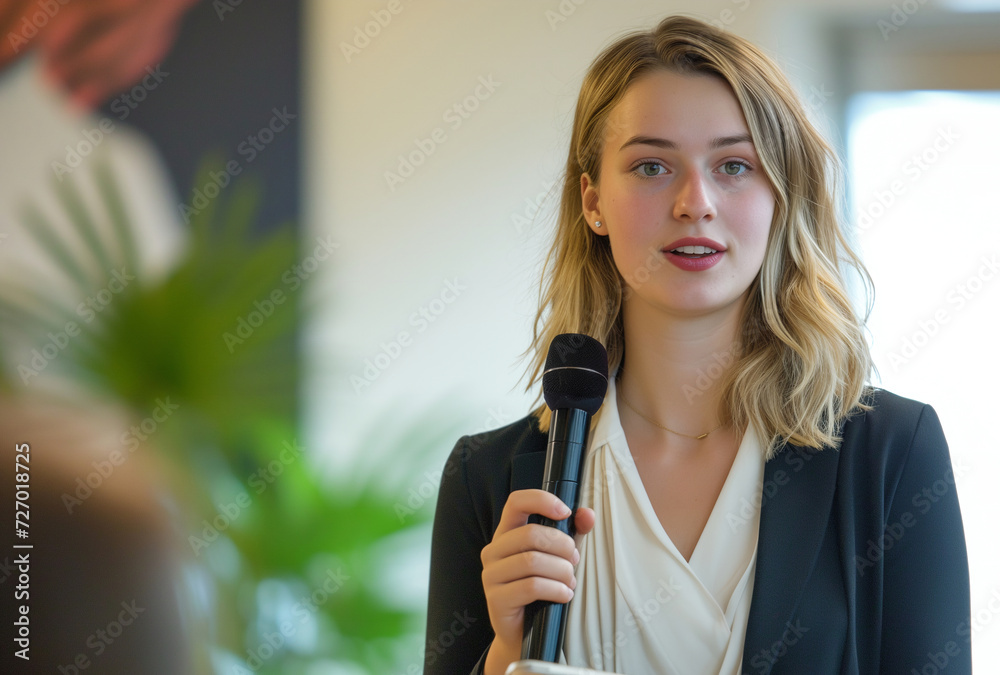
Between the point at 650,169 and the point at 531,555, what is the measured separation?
0.63m

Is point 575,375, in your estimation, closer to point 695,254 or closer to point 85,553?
point 695,254

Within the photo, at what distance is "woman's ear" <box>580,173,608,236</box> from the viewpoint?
55.0 inches

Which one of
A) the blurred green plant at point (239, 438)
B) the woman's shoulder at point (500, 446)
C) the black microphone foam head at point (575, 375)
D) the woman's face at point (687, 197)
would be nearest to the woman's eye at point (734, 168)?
the woman's face at point (687, 197)

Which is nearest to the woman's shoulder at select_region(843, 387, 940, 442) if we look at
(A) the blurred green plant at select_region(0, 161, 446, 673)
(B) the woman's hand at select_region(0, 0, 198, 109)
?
(A) the blurred green plant at select_region(0, 161, 446, 673)

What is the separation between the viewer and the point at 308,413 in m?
2.61

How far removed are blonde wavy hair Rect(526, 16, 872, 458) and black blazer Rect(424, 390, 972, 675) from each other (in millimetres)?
53

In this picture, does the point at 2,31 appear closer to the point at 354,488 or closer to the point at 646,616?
the point at 354,488

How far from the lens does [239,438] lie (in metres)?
2.46

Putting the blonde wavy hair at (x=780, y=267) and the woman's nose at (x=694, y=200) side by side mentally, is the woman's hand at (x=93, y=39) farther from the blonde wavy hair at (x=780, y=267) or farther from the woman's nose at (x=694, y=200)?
the woman's nose at (x=694, y=200)

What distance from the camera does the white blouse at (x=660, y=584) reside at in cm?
107

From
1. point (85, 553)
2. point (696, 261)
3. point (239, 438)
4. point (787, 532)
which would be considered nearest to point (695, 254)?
point (696, 261)

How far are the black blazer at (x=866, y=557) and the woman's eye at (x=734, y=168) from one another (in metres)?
0.38

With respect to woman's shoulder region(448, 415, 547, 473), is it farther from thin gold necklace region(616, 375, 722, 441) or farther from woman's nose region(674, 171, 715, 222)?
woman's nose region(674, 171, 715, 222)

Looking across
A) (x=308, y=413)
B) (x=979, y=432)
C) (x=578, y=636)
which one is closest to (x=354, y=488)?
(x=308, y=413)
